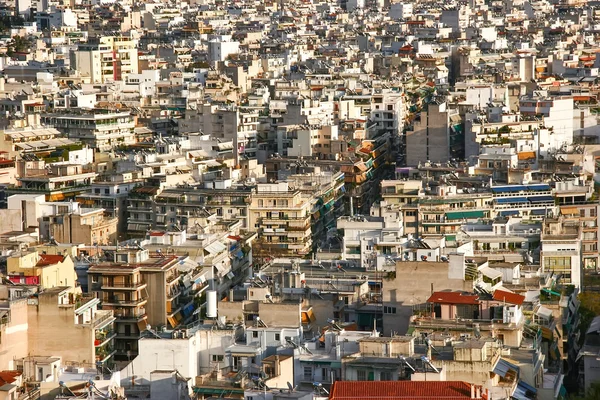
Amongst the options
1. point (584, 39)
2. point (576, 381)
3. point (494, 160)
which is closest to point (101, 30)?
point (584, 39)

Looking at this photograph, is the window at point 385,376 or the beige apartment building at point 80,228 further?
the beige apartment building at point 80,228

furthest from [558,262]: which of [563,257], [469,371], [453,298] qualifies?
[469,371]

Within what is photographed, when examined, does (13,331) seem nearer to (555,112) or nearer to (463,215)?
(463,215)

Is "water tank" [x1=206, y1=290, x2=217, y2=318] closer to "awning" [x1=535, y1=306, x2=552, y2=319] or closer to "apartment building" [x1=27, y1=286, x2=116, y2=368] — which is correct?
Result: "apartment building" [x1=27, y1=286, x2=116, y2=368]

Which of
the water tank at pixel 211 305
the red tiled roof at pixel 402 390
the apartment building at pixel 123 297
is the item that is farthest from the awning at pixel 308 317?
the red tiled roof at pixel 402 390

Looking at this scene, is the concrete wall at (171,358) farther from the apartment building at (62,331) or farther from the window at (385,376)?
the window at (385,376)

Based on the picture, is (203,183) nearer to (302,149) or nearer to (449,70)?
(302,149)
